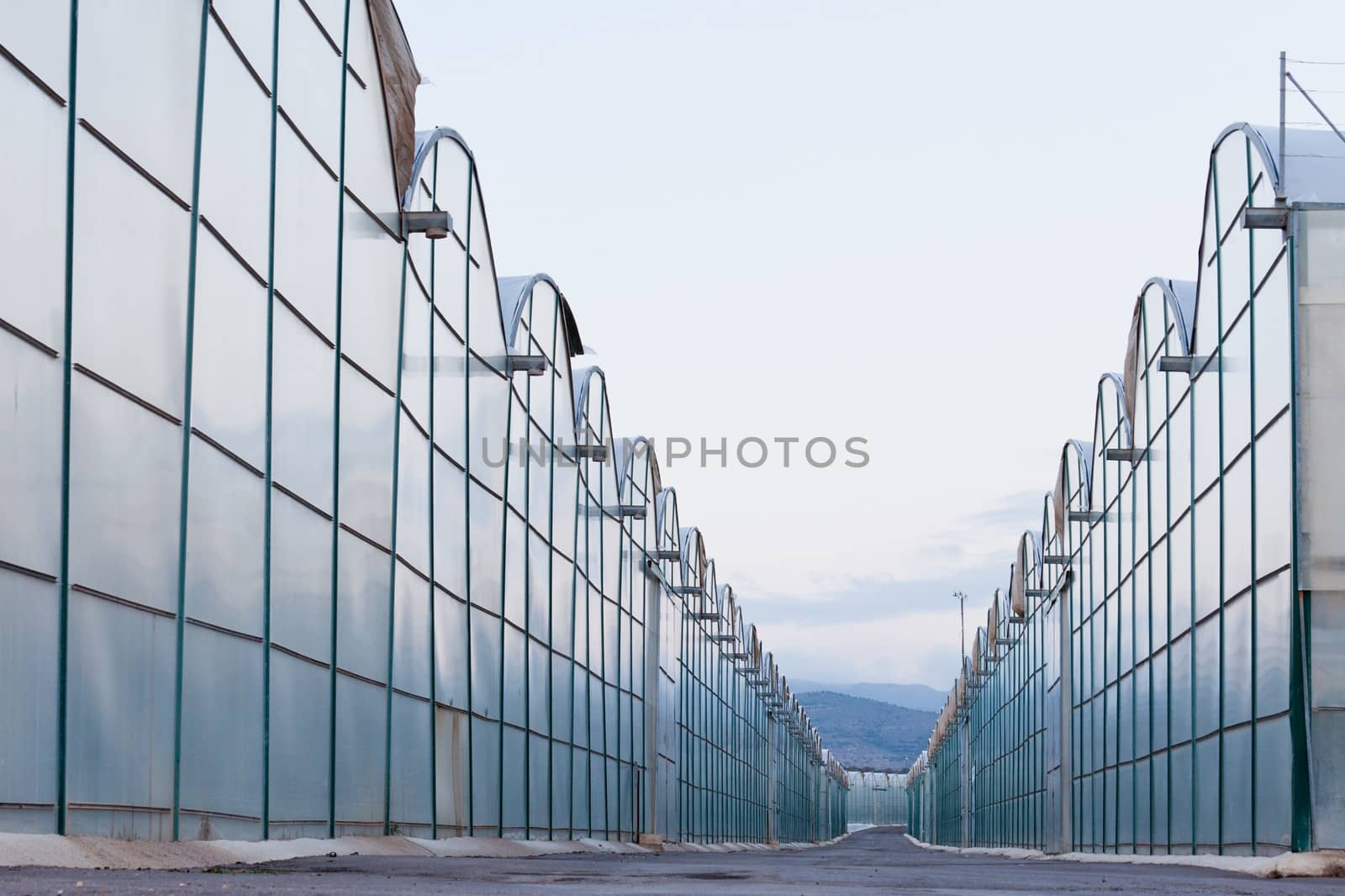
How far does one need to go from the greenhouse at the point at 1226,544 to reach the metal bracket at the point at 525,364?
12.3 metres

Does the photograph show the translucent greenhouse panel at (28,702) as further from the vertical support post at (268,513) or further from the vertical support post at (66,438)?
the vertical support post at (268,513)

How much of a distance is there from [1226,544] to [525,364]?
46.1 ft

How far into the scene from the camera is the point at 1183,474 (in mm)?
30609

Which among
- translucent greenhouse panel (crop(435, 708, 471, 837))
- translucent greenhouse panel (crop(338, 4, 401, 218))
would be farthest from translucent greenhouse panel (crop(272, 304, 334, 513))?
translucent greenhouse panel (crop(435, 708, 471, 837))

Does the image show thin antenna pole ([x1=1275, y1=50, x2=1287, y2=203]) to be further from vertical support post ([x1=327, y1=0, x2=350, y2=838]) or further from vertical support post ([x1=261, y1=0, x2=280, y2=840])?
vertical support post ([x1=261, y1=0, x2=280, y2=840])

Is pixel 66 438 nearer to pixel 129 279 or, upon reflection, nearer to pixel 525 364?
pixel 129 279

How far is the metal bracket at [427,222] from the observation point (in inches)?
990

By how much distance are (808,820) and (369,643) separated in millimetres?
111858

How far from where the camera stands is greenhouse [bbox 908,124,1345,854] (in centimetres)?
2236

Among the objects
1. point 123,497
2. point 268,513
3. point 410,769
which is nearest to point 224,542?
point 268,513

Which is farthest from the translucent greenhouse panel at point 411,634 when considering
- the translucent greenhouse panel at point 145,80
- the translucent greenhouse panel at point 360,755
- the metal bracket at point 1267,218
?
the metal bracket at point 1267,218

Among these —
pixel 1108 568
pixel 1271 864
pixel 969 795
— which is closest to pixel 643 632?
pixel 1108 568

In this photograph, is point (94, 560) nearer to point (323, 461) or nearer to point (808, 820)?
point (323, 461)

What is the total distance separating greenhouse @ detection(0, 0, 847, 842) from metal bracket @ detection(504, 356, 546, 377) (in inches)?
3.2
